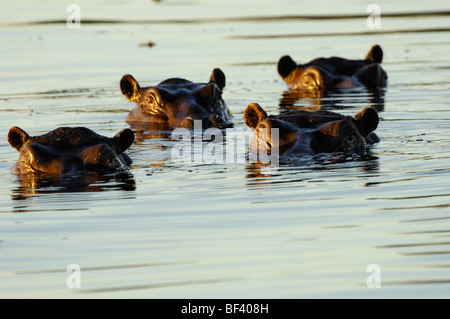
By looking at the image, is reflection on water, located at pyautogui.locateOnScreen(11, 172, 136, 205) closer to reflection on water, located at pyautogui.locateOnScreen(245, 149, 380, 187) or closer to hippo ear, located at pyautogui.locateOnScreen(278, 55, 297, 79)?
reflection on water, located at pyautogui.locateOnScreen(245, 149, 380, 187)

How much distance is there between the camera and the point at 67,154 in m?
12.2

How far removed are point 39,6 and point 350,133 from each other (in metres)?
29.4

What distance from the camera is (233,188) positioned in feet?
37.8

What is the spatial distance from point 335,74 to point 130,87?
509cm

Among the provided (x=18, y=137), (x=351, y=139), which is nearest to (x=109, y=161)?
(x=18, y=137)

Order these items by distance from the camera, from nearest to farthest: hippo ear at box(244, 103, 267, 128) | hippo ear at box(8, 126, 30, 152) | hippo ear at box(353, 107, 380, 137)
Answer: hippo ear at box(8, 126, 30, 152), hippo ear at box(353, 107, 380, 137), hippo ear at box(244, 103, 267, 128)

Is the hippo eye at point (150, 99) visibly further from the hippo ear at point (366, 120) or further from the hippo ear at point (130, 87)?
the hippo ear at point (366, 120)

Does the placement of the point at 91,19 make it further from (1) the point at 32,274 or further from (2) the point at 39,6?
(1) the point at 32,274

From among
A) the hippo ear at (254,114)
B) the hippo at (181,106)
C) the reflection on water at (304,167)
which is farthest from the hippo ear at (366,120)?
the hippo at (181,106)

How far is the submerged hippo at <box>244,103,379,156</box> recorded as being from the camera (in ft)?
42.1

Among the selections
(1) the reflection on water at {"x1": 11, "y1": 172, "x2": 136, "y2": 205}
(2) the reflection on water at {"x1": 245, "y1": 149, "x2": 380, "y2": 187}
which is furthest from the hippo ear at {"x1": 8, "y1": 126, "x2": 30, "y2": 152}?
(2) the reflection on water at {"x1": 245, "y1": 149, "x2": 380, "y2": 187}

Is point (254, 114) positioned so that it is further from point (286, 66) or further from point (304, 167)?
point (286, 66)

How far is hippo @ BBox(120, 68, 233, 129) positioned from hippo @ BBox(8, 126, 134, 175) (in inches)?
162

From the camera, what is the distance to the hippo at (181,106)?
1678cm
